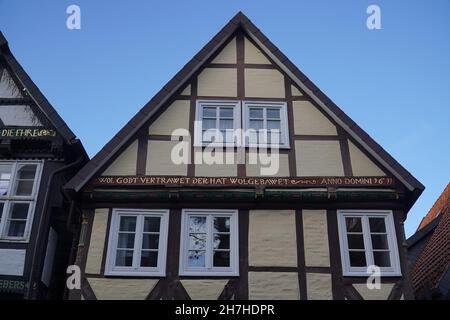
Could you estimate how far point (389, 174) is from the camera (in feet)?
39.5

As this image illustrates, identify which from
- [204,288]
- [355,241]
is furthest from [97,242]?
[355,241]

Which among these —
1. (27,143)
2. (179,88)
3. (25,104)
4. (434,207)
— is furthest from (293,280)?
(434,207)

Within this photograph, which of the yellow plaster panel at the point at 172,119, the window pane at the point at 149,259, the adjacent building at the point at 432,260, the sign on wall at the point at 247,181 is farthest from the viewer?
the yellow plaster panel at the point at 172,119

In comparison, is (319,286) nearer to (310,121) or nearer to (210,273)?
(210,273)

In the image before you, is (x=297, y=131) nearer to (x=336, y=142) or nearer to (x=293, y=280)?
(x=336, y=142)

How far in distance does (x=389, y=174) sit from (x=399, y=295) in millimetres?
2549

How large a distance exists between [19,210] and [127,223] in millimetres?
2508

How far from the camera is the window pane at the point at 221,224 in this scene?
11.7 meters

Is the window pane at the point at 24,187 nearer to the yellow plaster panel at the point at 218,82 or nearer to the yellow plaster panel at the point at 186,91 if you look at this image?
the yellow plaster panel at the point at 186,91

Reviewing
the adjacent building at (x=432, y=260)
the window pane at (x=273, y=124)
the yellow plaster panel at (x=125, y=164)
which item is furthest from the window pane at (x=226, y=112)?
the adjacent building at (x=432, y=260)

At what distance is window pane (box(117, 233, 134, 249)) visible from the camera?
1155 cm

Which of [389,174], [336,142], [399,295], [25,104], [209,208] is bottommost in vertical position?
[399,295]

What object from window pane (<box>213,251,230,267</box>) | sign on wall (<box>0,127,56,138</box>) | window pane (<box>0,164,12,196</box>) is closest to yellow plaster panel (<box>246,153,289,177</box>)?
window pane (<box>213,251,230,267</box>)

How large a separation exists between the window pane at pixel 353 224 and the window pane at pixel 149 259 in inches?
155
